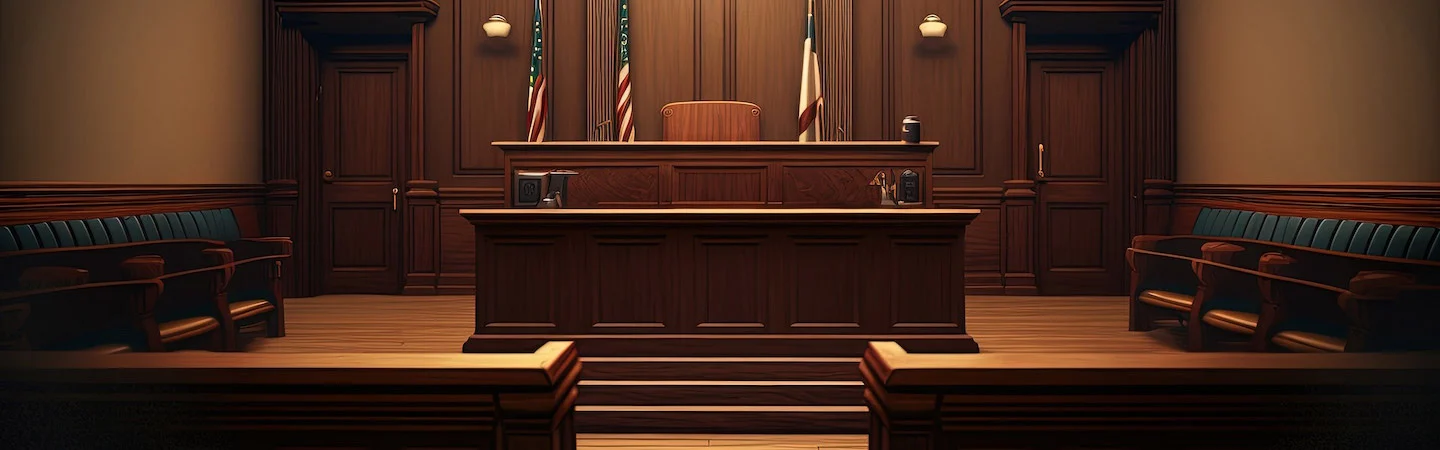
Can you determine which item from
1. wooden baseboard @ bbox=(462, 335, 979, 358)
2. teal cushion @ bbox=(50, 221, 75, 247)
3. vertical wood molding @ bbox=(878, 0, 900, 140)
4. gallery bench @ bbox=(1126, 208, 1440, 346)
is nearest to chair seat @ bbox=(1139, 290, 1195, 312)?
gallery bench @ bbox=(1126, 208, 1440, 346)

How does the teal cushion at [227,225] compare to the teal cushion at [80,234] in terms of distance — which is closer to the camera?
the teal cushion at [80,234]

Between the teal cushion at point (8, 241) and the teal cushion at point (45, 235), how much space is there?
0.10 m

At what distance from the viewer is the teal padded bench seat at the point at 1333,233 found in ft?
11.8

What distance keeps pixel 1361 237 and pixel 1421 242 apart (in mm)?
374

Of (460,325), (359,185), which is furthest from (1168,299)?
(359,185)

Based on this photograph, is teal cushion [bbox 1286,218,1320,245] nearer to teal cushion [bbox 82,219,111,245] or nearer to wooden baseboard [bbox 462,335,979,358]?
wooden baseboard [bbox 462,335,979,358]

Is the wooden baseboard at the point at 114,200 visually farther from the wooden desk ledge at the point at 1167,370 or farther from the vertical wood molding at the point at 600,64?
the wooden desk ledge at the point at 1167,370

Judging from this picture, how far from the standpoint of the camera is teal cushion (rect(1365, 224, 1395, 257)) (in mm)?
3775

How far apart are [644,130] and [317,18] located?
2609 mm

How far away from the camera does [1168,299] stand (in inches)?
189

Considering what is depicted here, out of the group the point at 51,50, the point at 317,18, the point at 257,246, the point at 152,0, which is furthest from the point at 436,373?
the point at 317,18

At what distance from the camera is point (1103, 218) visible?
7.27 metres

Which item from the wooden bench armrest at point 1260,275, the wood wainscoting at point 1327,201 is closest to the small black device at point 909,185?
the wooden bench armrest at point 1260,275

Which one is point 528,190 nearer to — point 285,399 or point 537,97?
point 537,97
